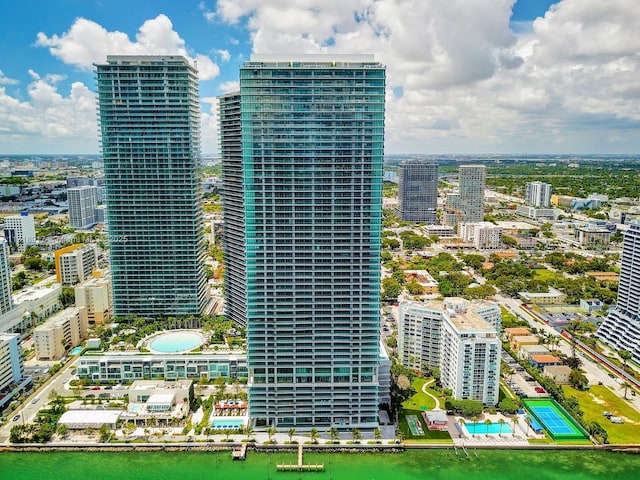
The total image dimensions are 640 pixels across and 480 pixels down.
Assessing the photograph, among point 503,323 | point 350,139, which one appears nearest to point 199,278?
point 350,139

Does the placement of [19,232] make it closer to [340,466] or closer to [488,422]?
[340,466]

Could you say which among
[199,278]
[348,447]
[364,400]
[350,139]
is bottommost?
[348,447]

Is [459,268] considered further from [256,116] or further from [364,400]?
[256,116]

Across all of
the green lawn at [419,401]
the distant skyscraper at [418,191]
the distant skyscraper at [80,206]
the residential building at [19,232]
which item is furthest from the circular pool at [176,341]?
the distant skyscraper at [418,191]

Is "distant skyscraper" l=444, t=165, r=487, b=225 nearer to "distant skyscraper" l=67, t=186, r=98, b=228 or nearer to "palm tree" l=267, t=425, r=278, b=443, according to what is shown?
"distant skyscraper" l=67, t=186, r=98, b=228

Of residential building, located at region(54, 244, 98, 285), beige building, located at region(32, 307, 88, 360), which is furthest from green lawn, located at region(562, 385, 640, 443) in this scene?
residential building, located at region(54, 244, 98, 285)

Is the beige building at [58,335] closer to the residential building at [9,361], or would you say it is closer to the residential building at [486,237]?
the residential building at [9,361]
